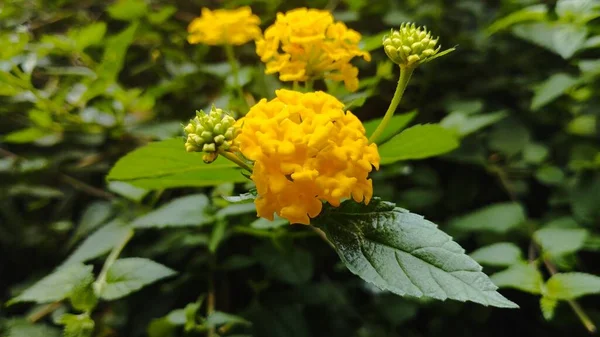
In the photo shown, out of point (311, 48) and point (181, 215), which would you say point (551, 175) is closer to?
point (311, 48)

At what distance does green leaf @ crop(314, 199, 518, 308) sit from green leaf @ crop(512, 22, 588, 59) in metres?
0.45

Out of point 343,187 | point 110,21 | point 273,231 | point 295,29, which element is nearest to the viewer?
point 343,187

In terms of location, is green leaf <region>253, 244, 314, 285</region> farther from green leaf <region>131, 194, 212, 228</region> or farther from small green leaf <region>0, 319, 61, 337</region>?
small green leaf <region>0, 319, 61, 337</region>

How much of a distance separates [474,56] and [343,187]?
0.79 m

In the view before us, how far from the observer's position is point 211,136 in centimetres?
48

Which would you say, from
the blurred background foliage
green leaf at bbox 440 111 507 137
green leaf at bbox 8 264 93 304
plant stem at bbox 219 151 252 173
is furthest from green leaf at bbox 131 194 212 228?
green leaf at bbox 440 111 507 137

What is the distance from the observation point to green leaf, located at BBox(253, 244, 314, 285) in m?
0.78

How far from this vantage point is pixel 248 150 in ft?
1.55

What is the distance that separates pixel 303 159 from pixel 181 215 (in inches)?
12.6

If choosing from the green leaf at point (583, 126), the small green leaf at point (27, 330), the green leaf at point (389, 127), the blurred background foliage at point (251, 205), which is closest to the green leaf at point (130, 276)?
the blurred background foliage at point (251, 205)

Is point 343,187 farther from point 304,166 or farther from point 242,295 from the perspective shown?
point 242,295

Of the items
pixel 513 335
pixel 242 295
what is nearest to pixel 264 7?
pixel 242 295

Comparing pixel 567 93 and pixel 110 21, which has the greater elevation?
pixel 110 21

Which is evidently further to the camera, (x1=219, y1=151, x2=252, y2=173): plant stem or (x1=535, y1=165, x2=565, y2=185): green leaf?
(x1=535, y1=165, x2=565, y2=185): green leaf
